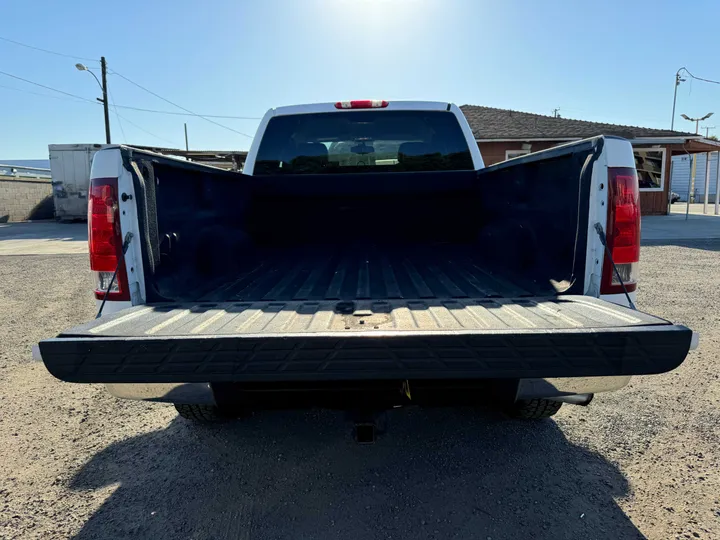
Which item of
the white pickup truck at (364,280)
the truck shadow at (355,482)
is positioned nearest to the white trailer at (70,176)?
the white pickup truck at (364,280)

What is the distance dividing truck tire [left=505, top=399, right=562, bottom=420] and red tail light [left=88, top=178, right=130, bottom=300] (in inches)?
89.8

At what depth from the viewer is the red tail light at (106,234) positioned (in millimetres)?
2211

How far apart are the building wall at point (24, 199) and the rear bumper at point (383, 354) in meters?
28.2

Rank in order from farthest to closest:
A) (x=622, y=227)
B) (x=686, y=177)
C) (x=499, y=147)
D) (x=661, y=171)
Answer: (x=686, y=177) < (x=661, y=171) < (x=499, y=147) < (x=622, y=227)

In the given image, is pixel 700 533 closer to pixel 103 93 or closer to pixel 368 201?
pixel 368 201

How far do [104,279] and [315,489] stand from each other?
153 centimetres

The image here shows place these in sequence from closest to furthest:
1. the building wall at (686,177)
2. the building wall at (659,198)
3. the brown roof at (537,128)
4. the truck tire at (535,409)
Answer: the truck tire at (535,409)
the brown roof at (537,128)
the building wall at (659,198)
the building wall at (686,177)

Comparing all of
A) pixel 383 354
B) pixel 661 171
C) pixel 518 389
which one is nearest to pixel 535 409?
pixel 518 389

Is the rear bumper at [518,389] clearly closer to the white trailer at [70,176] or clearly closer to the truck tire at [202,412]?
the truck tire at [202,412]

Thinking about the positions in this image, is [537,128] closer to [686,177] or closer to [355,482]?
[355,482]

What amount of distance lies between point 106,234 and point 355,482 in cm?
181

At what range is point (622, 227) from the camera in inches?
87.5

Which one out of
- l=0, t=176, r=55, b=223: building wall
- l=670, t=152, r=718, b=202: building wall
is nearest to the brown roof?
l=0, t=176, r=55, b=223: building wall

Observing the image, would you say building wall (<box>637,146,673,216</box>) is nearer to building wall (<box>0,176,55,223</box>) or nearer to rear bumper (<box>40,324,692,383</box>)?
rear bumper (<box>40,324,692,383</box>)
